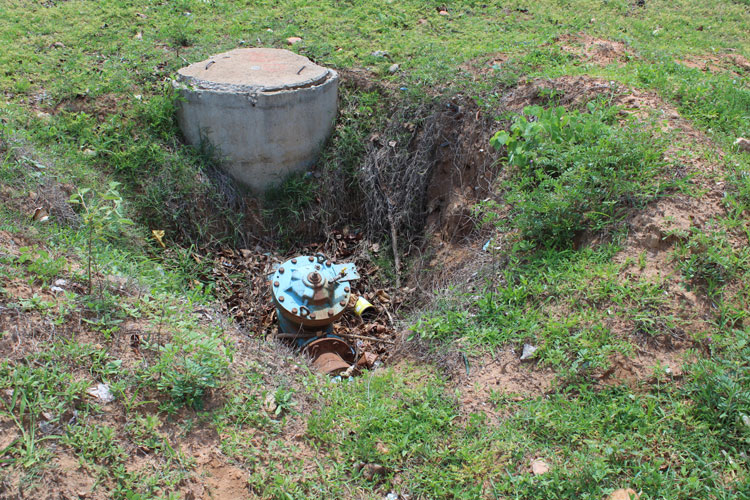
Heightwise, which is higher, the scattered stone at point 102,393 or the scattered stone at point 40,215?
the scattered stone at point 102,393

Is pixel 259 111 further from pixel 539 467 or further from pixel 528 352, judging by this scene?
pixel 539 467

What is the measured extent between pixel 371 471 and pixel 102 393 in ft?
3.82

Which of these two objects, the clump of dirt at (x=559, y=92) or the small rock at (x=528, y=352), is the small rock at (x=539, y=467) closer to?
the small rock at (x=528, y=352)

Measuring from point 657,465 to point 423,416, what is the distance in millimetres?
949

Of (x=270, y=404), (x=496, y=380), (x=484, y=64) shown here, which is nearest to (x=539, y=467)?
(x=496, y=380)

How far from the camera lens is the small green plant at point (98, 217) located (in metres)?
2.40

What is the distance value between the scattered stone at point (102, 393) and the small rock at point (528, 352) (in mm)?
1856

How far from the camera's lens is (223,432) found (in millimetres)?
2236

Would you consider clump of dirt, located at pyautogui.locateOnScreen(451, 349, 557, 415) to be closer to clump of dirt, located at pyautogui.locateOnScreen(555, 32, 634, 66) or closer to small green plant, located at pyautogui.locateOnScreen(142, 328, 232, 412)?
small green plant, located at pyautogui.locateOnScreen(142, 328, 232, 412)

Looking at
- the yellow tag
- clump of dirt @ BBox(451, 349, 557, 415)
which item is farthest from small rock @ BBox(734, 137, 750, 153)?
the yellow tag

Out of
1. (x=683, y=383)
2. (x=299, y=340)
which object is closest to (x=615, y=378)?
(x=683, y=383)

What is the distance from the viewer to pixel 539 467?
214cm

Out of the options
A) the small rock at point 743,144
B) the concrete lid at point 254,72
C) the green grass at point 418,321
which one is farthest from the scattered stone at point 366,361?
the small rock at point 743,144

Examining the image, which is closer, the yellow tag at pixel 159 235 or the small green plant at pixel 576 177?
the small green plant at pixel 576 177
